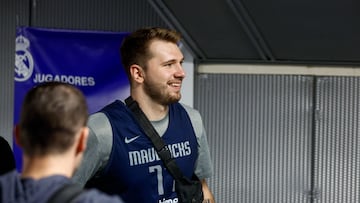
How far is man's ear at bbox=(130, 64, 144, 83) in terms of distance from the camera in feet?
11.0

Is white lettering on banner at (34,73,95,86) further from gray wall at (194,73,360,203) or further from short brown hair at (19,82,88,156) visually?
short brown hair at (19,82,88,156)

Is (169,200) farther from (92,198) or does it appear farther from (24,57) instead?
(24,57)

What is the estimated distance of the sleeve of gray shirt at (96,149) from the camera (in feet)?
9.94

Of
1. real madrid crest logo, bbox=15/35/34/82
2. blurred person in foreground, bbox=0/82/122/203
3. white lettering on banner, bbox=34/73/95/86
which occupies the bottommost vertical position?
blurred person in foreground, bbox=0/82/122/203

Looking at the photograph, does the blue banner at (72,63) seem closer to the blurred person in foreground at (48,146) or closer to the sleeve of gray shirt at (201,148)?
the sleeve of gray shirt at (201,148)

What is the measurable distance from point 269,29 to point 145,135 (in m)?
1.71

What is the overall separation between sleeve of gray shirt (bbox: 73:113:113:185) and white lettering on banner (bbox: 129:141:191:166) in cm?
12

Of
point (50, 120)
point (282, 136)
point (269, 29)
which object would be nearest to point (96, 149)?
point (50, 120)

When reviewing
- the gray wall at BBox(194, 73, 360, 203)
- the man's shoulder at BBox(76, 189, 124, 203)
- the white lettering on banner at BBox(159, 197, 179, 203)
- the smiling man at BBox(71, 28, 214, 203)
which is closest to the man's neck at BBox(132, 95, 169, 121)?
the smiling man at BBox(71, 28, 214, 203)

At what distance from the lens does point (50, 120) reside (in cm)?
195

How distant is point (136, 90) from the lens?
3363mm

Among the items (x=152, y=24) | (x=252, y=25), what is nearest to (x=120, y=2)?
(x=152, y=24)

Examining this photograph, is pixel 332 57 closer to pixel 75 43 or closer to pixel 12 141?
pixel 75 43

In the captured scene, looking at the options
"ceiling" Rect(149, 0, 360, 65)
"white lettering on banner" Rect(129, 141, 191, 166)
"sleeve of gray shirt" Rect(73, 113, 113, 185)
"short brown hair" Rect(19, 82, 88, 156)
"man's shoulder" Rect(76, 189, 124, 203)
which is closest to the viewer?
"man's shoulder" Rect(76, 189, 124, 203)
